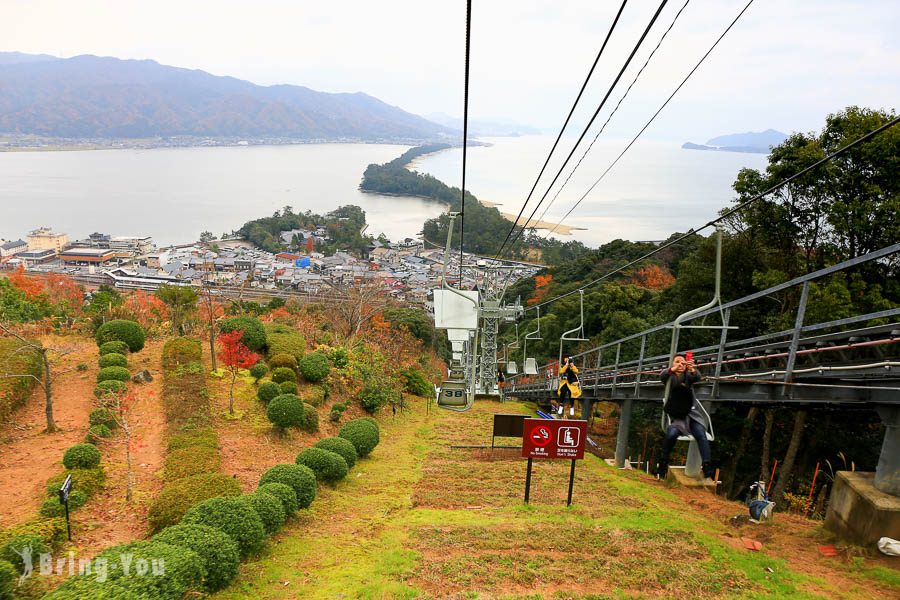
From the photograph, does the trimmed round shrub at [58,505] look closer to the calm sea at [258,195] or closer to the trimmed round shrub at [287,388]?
the trimmed round shrub at [287,388]

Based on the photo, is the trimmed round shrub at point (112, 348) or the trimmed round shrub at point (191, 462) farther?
the trimmed round shrub at point (112, 348)

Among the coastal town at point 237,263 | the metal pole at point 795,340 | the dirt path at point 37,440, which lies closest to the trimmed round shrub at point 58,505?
the dirt path at point 37,440

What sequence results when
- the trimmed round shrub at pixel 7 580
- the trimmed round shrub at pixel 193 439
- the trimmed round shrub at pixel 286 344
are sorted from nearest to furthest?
1. the trimmed round shrub at pixel 7 580
2. the trimmed round shrub at pixel 193 439
3. the trimmed round shrub at pixel 286 344

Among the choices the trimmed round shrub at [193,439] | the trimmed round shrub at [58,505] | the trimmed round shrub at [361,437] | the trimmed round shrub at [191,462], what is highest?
the trimmed round shrub at [58,505]

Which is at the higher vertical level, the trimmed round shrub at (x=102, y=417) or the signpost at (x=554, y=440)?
the signpost at (x=554, y=440)

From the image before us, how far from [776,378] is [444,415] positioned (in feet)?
39.5

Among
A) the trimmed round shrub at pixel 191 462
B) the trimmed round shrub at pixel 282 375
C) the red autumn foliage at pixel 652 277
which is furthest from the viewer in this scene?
the red autumn foliage at pixel 652 277

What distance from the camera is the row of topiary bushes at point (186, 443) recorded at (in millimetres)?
6699

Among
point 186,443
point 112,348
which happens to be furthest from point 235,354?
point 112,348

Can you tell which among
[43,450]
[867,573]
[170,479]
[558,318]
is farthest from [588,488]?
[558,318]

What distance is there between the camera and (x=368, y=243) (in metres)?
81.4

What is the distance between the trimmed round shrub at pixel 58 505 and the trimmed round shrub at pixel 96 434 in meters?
2.27

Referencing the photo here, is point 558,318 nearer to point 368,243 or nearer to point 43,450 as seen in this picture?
point 43,450

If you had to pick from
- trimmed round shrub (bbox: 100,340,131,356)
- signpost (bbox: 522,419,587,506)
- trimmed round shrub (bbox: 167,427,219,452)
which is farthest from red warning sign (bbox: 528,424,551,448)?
trimmed round shrub (bbox: 100,340,131,356)
